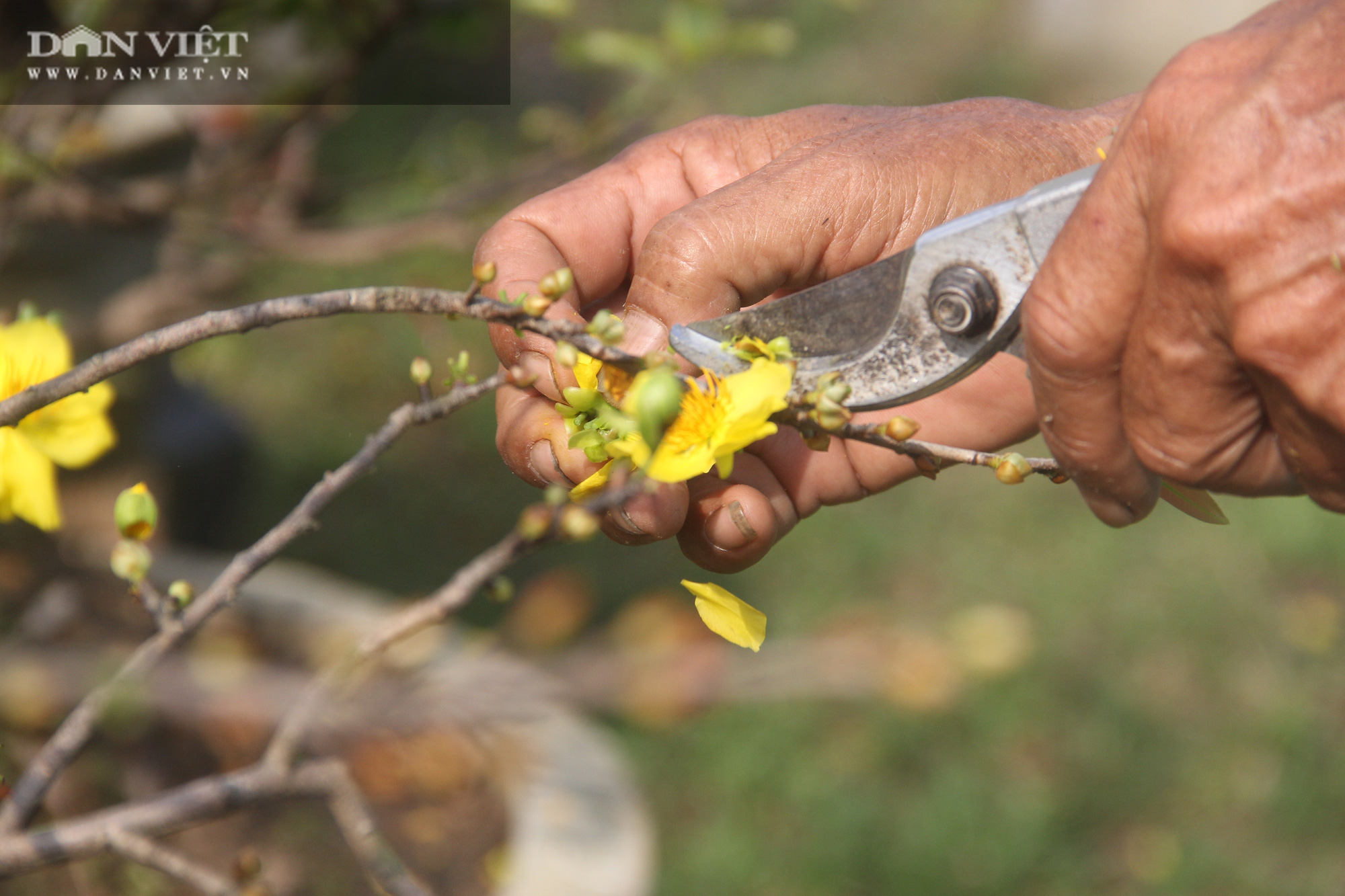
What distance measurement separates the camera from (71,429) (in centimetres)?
95

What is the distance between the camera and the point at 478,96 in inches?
207

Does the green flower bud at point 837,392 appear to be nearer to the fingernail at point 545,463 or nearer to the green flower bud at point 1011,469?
the green flower bud at point 1011,469

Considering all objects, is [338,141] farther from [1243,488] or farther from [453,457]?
[1243,488]

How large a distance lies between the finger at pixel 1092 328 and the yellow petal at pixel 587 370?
0.41 meters

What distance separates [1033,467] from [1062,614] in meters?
2.03

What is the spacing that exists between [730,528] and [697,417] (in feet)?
0.86

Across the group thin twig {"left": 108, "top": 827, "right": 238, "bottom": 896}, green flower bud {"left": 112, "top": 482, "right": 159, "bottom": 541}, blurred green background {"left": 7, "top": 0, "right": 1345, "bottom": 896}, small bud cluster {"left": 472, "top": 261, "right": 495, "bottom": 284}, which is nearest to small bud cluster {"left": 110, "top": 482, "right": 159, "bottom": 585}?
green flower bud {"left": 112, "top": 482, "right": 159, "bottom": 541}

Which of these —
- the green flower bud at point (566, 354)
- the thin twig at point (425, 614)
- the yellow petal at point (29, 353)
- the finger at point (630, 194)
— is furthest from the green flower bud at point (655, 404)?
the yellow petal at point (29, 353)

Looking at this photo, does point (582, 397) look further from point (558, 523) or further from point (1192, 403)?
point (1192, 403)

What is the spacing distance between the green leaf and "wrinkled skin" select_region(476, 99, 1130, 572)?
36 cm

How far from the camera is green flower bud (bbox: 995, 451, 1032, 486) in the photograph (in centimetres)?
96

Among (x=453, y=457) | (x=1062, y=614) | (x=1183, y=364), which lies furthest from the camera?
(x=453, y=457)

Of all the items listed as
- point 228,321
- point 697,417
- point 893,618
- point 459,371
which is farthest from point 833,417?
point 893,618

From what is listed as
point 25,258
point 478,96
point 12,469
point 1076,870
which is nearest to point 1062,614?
point 1076,870
